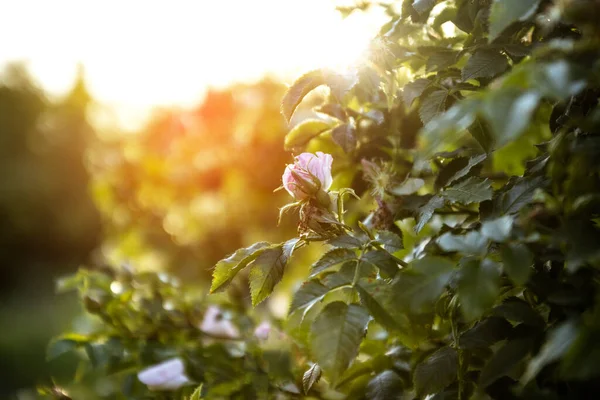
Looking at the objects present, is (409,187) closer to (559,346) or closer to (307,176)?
(307,176)

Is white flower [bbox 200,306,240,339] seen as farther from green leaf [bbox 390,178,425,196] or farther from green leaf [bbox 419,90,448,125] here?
green leaf [bbox 419,90,448,125]

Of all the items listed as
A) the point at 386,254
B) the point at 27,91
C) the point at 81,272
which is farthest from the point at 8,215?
the point at 386,254

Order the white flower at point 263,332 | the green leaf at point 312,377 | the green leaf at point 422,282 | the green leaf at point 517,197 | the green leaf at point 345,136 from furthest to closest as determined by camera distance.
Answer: the white flower at point 263,332 < the green leaf at point 345,136 < the green leaf at point 312,377 < the green leaf at point 517,197 < the green leaf at point 422,282

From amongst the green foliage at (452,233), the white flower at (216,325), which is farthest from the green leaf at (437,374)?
the white flower at (216,325)

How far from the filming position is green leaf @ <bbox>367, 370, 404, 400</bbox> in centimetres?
71

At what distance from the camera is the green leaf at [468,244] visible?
469 mm

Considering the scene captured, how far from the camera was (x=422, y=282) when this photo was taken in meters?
0.49

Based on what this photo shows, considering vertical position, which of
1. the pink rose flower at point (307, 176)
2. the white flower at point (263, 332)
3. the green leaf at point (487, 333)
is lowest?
the green leaf at point (487, 333)

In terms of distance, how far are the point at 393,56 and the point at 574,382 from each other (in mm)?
456

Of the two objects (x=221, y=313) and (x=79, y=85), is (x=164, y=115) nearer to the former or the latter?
(x=221, y=313)

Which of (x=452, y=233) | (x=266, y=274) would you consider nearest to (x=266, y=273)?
(x=266, y=274)

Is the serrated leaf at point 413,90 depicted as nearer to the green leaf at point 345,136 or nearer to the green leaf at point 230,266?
the green leaf at point 345,136

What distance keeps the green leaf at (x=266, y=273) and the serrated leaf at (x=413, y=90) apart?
0.79ft

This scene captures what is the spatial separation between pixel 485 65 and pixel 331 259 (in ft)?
0.93
